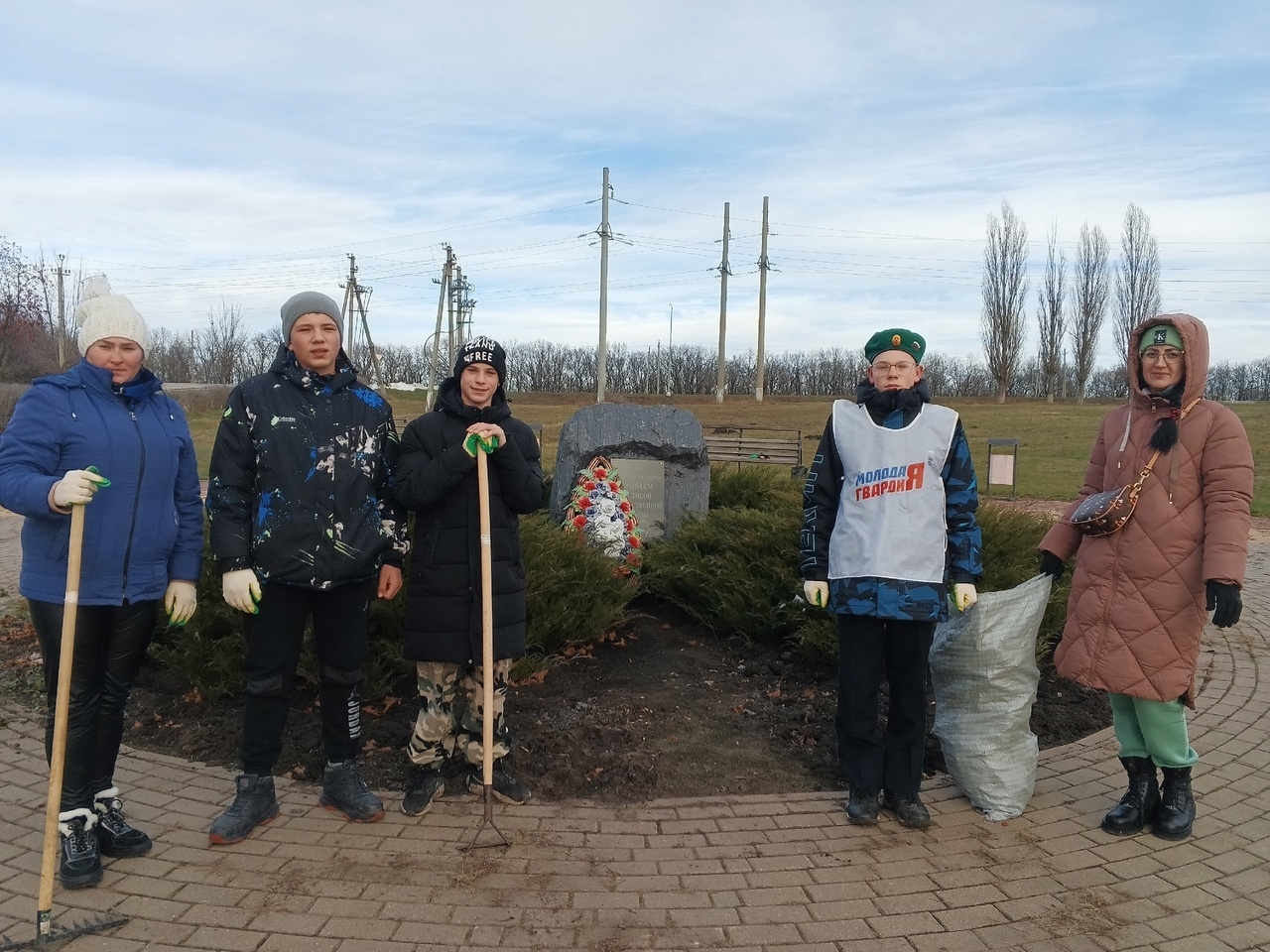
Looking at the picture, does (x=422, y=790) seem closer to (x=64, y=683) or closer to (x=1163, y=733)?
(x=64, y=683)

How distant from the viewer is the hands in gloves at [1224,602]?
308 centimetres

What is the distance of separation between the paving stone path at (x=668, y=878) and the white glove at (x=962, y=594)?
0.84 meters

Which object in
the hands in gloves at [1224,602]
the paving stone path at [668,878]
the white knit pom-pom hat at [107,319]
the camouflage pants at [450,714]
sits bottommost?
the paving stone path at [668,878]

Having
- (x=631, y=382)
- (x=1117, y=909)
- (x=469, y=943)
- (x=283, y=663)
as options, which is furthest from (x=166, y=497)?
(x=631, y=382)

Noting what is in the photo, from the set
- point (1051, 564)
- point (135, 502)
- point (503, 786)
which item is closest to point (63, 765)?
point (135, 502)

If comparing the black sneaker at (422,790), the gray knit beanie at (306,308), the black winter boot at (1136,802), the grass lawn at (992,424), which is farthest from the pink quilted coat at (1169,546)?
the grass lawn at (992,424)

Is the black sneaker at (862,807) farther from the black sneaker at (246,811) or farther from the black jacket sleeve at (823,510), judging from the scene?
the black sneaker at (246,811)

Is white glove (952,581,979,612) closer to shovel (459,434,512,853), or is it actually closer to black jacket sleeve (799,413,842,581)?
black jacket sleeve (799,413,842,581)

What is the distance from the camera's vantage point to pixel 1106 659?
339cm

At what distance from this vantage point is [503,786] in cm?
361

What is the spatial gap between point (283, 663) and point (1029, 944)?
260 cm

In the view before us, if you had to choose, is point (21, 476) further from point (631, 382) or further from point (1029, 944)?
point (631, 382)

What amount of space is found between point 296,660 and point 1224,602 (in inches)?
128

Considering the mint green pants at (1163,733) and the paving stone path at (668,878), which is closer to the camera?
the paving stone path at (668,878)
